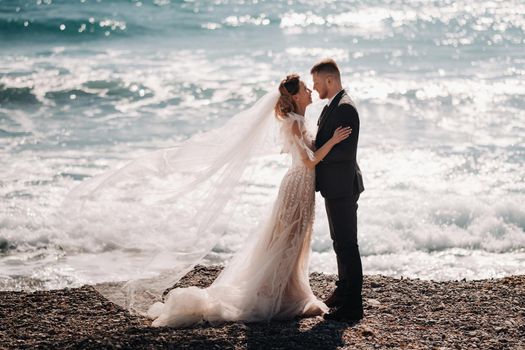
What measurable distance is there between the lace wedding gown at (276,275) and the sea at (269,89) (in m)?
0.92

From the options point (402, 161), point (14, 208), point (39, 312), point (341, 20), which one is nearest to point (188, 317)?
point (39, 312)

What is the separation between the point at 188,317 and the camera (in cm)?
690

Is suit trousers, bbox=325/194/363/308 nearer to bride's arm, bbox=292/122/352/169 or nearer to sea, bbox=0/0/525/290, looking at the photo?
bride's arm, bbox=292/122/352/169

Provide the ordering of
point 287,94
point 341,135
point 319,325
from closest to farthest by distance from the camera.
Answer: point 341,135
point 319,325
point 287,94

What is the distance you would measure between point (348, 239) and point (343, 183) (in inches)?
20.2

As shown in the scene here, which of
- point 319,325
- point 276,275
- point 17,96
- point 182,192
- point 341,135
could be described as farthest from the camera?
point 17,96

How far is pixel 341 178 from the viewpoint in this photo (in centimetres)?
696

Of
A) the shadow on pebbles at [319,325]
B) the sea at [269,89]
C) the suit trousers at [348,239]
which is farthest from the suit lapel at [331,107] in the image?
the shadow on pebbles at [319,325]

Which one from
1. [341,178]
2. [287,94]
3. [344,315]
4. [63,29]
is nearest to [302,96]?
[287,94]

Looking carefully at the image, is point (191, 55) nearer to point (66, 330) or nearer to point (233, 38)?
point (233, 38)

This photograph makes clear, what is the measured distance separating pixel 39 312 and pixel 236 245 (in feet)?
13.5

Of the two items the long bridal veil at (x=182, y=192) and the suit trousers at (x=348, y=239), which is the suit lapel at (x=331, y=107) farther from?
the suit trousers at (x=348, y=239)

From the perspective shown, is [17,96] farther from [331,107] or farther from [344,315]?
[344,315]

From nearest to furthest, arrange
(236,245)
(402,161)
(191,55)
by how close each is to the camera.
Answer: (236,245) → (402,161) → (191,55)
